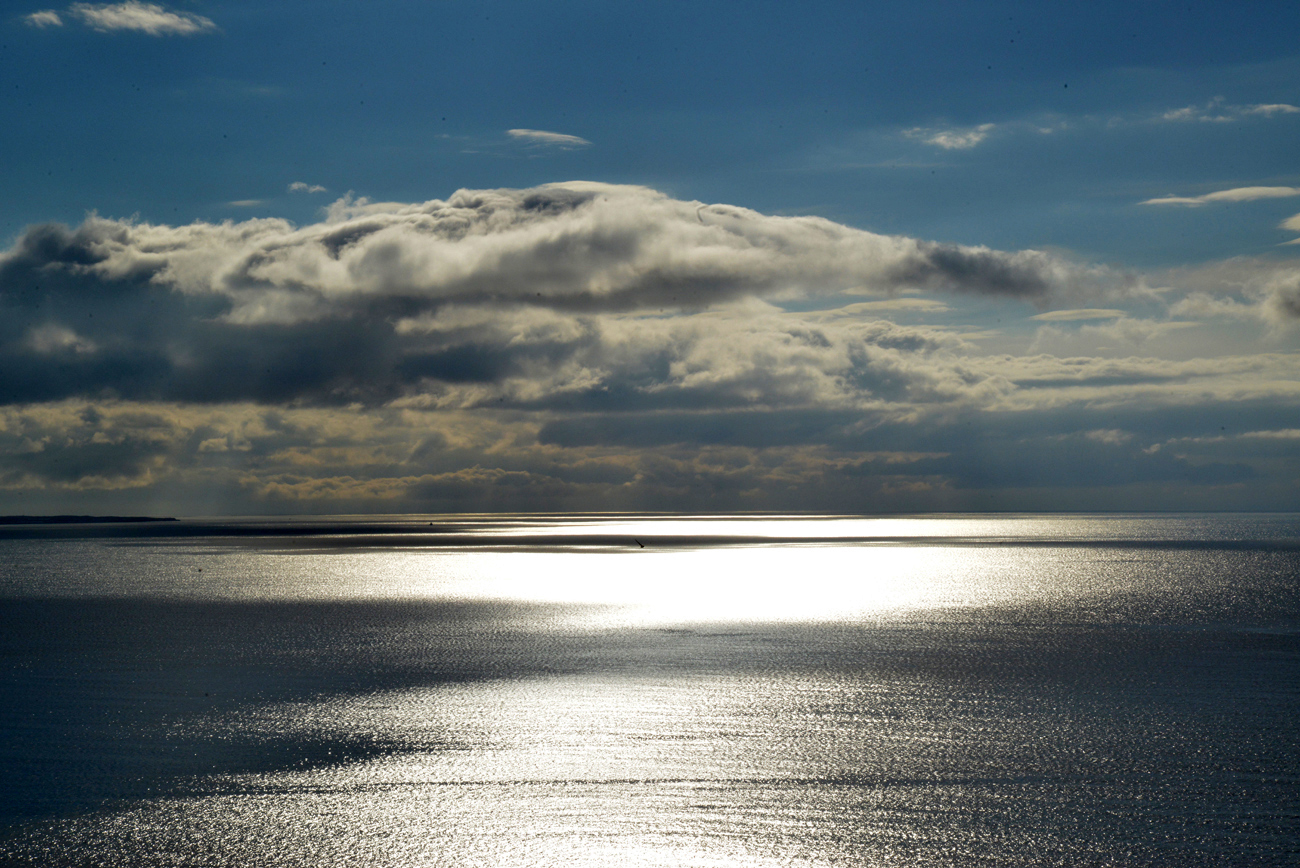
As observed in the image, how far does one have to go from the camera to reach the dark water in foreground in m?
15.9

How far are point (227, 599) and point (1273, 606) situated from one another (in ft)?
205

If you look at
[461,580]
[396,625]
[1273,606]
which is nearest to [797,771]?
[396,625]

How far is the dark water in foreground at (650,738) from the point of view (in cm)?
1586

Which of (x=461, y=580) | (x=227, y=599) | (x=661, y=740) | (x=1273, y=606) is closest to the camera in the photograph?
(x=661, y=740)

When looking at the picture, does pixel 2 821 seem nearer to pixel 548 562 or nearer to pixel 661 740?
pixel 661 740

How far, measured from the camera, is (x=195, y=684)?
30.0 m

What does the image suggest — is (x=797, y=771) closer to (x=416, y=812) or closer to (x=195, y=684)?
(x=416, y=812)

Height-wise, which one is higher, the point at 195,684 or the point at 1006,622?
the point at 195,684

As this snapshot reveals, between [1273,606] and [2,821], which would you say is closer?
[2,821]

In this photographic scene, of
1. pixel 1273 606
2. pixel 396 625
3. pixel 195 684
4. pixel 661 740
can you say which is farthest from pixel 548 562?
pixel 661 740

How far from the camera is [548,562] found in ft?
390

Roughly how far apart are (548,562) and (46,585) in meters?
55.8

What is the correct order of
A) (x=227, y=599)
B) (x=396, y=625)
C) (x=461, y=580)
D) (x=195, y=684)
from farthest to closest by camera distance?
(x=461, y=580) < (x=227, y=599) < (x=396, y=625) < (x=195, y=684)

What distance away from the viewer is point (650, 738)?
2259 cm
